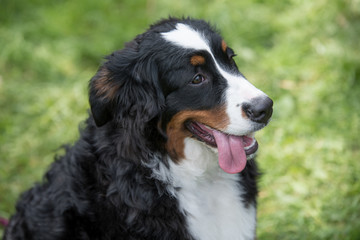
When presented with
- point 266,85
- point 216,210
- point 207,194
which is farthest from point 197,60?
point 266,85

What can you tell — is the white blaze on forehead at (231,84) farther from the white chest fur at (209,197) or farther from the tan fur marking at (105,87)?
the tan fur marking at (105,87)

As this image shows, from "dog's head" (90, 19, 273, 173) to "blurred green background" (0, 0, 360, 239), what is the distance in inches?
33.1

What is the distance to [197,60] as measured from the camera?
283 centimetres

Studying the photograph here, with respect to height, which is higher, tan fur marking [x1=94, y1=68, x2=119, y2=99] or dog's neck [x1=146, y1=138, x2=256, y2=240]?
tan fur marking [x1=94, y1=68, x2=119, y2=99]

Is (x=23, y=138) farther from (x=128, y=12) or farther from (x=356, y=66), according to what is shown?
(x=356, y=66)

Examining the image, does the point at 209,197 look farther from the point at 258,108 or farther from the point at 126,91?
the point at 126,91

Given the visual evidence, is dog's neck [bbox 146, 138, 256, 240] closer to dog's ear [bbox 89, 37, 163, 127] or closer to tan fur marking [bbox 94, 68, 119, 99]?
dog's ear [bbox 89, 37, 163, 127]

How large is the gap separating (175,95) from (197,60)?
0.26m

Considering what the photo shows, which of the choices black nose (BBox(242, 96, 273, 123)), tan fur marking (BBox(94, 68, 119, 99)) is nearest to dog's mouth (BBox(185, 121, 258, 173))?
black nose (BBox(242, 96, 273, 123))

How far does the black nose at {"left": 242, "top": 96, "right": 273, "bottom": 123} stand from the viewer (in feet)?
8.75

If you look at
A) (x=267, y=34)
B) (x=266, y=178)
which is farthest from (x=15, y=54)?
(x=266, y=178)

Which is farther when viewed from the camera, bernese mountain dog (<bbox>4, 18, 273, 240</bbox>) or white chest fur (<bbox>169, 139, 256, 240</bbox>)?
white chest fur (<bbox>169, 139, 256, 240</bbox>)

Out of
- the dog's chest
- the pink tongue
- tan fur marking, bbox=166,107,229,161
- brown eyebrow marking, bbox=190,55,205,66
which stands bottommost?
the dog's chest

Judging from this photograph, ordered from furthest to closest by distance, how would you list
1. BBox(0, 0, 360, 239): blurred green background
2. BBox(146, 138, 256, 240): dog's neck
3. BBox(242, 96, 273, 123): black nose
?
BBox(0, 0, 360, 239): blurred green background, BBox(146, 138, 256, 240): dog's neck, BBox(242, 96, 273, 123): black nose
